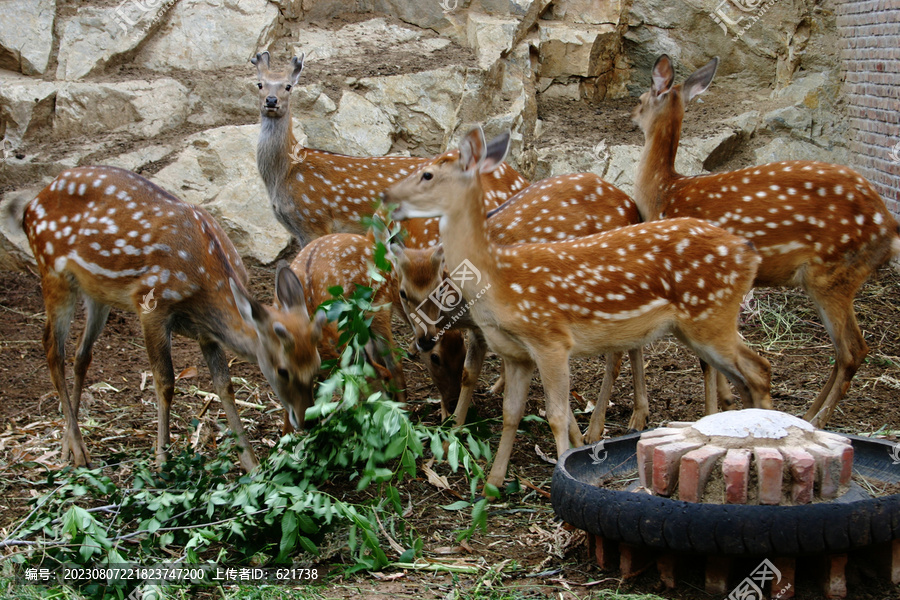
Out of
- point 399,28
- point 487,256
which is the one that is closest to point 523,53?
point 399,28

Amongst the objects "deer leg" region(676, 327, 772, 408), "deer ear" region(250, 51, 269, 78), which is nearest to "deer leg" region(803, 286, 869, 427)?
"deer leg" region(676, 327, 772, 408)

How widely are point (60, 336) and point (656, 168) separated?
405 centimetres

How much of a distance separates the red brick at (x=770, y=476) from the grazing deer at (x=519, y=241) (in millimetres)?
2070

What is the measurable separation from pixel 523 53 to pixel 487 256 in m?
5.25

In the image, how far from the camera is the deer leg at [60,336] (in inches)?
205

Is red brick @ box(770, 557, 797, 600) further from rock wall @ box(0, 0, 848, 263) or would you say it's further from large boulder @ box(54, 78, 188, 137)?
large boulder @ box(54, 78, 188, 137)

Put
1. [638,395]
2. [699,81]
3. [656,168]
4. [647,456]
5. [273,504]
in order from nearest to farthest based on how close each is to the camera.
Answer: [647,456]
[273,504]
[638,395]
[656,168]
[699,81]

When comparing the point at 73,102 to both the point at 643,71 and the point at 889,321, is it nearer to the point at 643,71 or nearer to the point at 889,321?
the point at 643,71

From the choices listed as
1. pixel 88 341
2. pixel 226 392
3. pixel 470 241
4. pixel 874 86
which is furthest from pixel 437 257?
pixel 874 86

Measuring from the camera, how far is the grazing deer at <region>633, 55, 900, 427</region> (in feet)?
17.6

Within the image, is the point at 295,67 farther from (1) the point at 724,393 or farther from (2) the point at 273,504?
(2) the point at 273,504

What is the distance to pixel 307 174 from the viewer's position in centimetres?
770

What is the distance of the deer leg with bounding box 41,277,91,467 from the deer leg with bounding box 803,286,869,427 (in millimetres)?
4479

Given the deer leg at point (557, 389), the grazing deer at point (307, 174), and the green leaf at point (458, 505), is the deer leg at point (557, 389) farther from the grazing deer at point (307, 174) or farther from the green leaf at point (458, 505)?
the grazing deer at point (307, 174)
